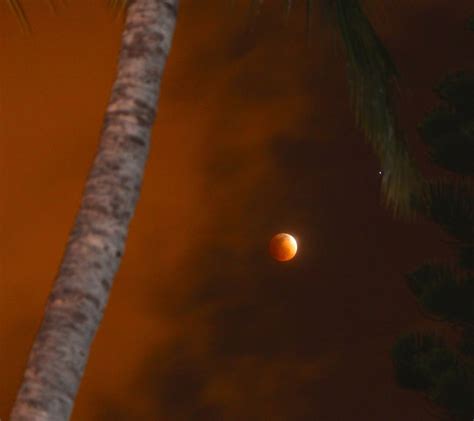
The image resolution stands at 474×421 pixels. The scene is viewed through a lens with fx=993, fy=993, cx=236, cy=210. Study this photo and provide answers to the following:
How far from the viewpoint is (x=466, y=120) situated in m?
13.0

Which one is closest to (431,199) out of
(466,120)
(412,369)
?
(466,120)

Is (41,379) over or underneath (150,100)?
underneath

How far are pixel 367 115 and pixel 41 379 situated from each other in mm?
2313

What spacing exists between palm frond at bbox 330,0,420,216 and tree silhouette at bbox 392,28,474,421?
6.75 m

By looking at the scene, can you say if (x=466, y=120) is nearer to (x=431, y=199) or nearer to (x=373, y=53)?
(x=431, y=199)

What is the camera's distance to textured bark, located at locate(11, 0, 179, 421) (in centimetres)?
351

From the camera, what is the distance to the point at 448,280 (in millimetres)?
12500

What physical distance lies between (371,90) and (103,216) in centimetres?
183

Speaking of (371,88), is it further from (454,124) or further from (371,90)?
(454,124)

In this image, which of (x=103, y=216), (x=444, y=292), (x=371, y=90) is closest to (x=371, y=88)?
(x=371, y=90)

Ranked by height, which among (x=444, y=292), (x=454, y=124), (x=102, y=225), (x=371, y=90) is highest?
(x=454, y=124)

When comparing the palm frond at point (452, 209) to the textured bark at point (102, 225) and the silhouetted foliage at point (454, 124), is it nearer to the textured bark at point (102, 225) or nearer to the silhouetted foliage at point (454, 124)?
the silhouetted foliage at point (454, 124)

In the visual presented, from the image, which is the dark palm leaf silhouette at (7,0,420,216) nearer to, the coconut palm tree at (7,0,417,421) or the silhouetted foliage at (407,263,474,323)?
the coconut palm tree at (7,0,417,421)

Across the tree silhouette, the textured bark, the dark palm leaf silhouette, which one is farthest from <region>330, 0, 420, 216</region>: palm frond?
the tree silhouette
